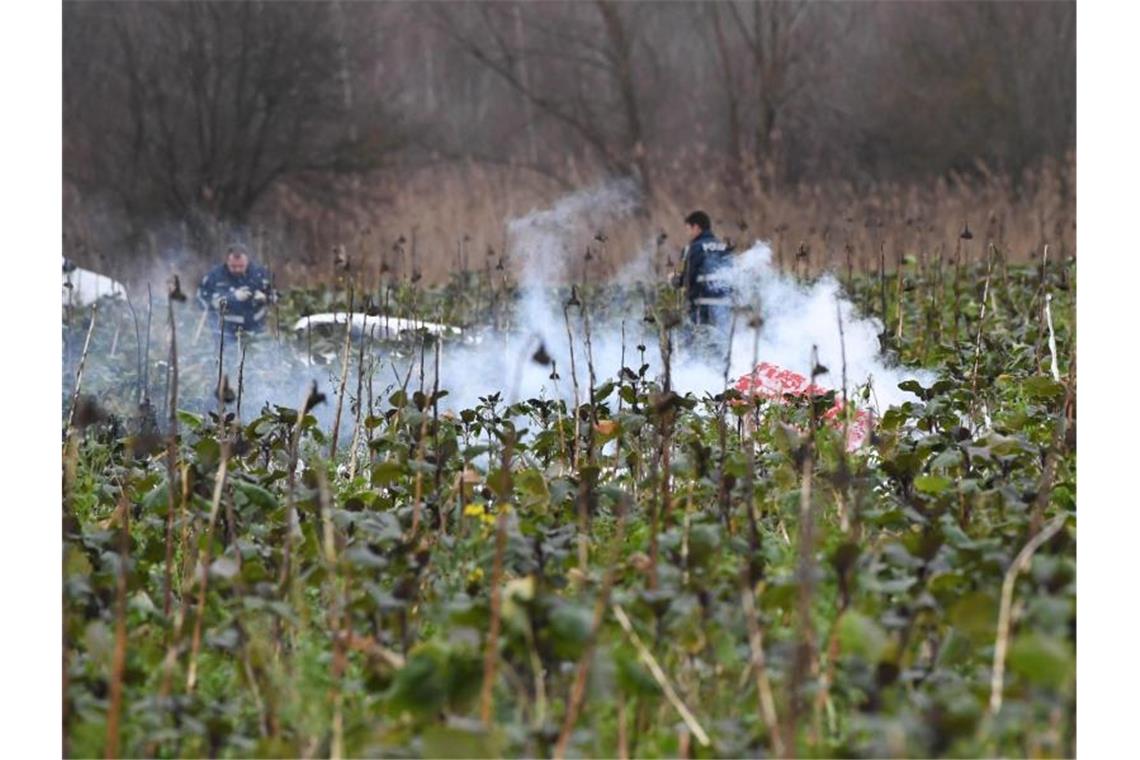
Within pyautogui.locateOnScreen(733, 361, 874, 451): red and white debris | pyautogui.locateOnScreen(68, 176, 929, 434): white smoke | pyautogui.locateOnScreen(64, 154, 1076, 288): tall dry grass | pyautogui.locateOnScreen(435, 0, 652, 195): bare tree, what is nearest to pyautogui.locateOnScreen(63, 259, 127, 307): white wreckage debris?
pyautogui.locateOnScreen(68, 176, 929, 434): white smoke

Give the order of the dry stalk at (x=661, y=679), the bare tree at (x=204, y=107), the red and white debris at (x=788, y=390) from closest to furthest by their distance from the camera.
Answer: the dry stalk at (x=661, y=679) < the red and white debris at (x=788, y=390) < the bare tree at (x=204, y=107)

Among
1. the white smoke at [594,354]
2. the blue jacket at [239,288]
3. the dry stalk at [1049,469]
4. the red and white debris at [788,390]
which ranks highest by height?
the blue jacket at [239,288]

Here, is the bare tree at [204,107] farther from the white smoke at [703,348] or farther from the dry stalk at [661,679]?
the dry stalk at [661,679]

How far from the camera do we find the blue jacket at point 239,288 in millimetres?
10688

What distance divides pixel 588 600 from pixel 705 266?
7.14 metres

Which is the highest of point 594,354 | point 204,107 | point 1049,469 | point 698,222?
point 204,107

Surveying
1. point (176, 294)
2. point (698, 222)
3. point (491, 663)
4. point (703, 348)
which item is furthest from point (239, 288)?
point (491, 663)

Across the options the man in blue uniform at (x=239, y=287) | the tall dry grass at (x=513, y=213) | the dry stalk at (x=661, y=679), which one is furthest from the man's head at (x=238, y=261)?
the dry stalk at (x=661, y=679)

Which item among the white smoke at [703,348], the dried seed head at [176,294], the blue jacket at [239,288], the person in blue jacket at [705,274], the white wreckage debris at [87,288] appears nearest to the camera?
the dried seed head at [176,294]

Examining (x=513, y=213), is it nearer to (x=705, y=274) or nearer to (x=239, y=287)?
(x=239, y=287)

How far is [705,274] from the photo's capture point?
33.3ft

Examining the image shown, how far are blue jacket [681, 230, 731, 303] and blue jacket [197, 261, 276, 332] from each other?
7.78 ft

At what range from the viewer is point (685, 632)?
321cm

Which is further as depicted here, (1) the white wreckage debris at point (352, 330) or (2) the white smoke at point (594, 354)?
(1) the white wreckage debris at point (352, 330)
